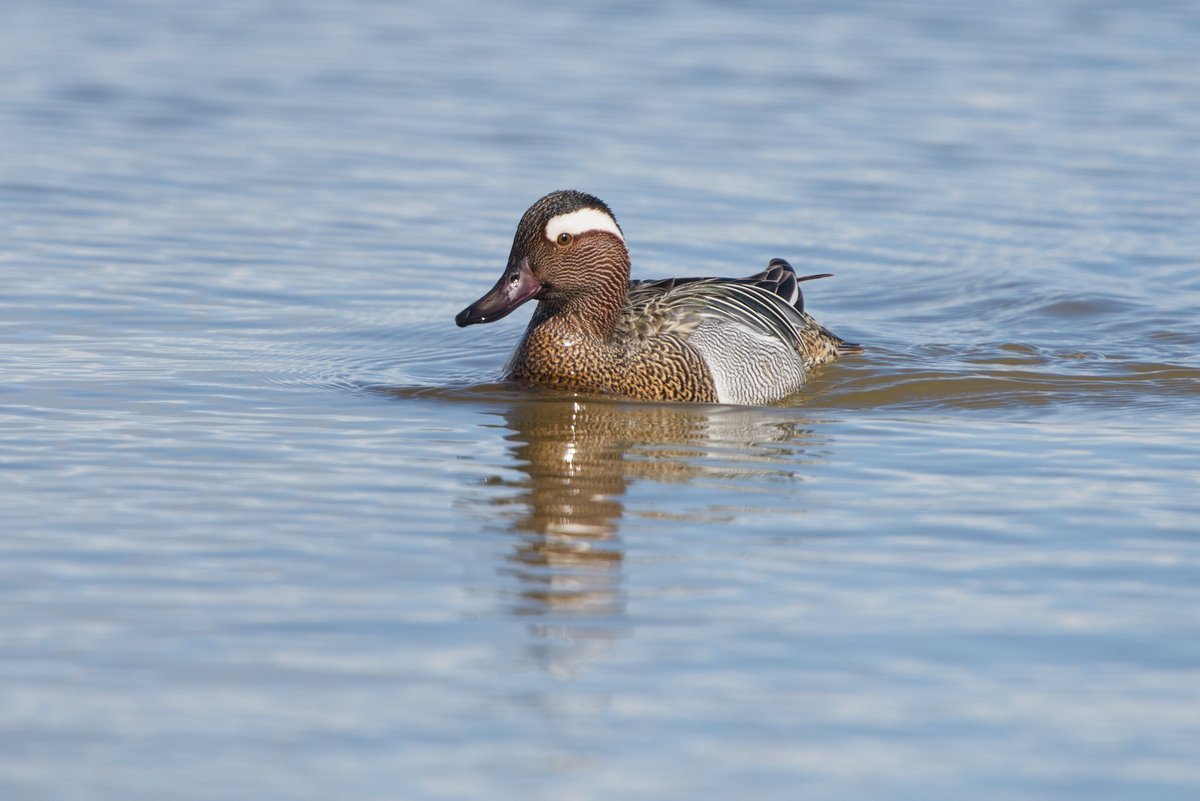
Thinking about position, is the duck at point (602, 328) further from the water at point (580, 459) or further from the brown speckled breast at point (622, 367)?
the water at point (580, 459)

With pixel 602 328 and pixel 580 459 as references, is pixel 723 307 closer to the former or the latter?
pixel 602 328

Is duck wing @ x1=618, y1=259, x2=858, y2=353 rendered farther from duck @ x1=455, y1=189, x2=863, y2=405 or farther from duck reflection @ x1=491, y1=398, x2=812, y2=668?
duck reflection @ x1=491, y1=398, x2=812, y2=668

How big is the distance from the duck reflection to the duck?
143mm

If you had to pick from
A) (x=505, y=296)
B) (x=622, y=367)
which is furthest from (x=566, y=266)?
(x=622, y=367)

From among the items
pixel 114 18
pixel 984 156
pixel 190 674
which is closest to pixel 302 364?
pixel 190 674

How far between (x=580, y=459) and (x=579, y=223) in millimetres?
1722

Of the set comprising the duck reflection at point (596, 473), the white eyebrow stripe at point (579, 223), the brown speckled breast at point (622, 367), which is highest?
the white eyebrow stripe at point (579, 223)

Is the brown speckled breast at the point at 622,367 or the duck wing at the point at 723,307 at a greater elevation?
the duck wing at the point at 723,307

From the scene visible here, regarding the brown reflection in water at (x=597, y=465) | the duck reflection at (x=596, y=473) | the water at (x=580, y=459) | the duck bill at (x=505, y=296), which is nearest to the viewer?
the water at (x=580, y=459)

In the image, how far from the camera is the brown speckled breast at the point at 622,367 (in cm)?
992

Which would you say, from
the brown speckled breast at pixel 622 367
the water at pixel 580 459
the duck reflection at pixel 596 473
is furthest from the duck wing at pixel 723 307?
the duck reflection at pixel 596 473

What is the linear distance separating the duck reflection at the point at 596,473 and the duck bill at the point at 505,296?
498 mm

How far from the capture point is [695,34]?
2327 cm

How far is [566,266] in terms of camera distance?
995cm
